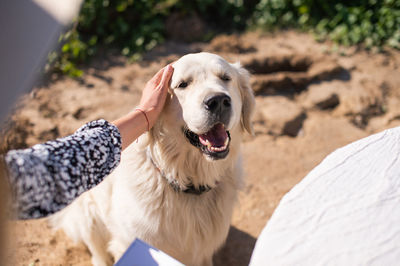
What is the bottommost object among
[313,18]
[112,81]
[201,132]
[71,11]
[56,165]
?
[313,18]

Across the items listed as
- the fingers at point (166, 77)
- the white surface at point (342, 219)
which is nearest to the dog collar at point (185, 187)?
the fingers at point (166, 77)

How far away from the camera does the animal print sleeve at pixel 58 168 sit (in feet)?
3.42

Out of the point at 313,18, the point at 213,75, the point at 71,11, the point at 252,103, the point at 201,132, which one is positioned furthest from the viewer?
the point at 313,18

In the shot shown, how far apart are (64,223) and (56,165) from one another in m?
1.80

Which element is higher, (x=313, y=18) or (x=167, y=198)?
(x=167, y=198)

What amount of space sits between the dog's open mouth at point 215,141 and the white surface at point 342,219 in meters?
0.72

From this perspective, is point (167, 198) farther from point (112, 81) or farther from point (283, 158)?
point (112, 81)

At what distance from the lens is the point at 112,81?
4691 mm

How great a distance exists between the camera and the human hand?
1.92 m

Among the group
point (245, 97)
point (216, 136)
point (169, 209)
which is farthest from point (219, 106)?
point (169, 209)

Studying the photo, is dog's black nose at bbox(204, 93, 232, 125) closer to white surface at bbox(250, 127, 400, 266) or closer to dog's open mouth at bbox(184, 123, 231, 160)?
dog's open mouth at bbox(184, 123, 231, 160)

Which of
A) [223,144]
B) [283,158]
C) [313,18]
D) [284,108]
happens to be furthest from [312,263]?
[313,18]

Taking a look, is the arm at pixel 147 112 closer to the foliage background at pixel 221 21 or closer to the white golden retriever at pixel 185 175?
the white golden retriever at pixel 185 175

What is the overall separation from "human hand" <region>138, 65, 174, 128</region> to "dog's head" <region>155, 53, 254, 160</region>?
7 centimetres
